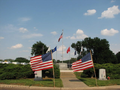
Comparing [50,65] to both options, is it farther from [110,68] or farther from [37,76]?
[110,68]

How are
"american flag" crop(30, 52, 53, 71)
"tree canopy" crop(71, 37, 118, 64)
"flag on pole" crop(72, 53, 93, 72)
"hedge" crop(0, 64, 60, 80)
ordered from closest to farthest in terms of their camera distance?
"american flag" crop(30, 52, 53, 71) → "flag on pole" crop(72, 53, 93, 72) → "hedge" crop(0, 64, 60, 80) → "tree canopy" crop(71, 37, 118, 64)

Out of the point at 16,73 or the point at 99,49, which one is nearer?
the point at 16,73

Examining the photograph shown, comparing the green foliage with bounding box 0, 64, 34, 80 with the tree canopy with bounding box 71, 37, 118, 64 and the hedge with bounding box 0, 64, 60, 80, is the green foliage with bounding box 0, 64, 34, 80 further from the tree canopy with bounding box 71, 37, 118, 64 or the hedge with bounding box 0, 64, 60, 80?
the tree canopy with bounding box 71, 37, 118, 64

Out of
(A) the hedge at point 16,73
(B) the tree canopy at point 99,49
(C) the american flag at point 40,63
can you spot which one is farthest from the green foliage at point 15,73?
(B) the tree canopy at point 99,49

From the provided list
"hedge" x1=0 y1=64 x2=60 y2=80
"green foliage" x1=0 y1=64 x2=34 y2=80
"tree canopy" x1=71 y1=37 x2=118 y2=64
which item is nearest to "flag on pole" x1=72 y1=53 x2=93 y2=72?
"hedge" x1=0 y1=64 x2=60 y2=80

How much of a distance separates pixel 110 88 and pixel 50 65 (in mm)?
4897

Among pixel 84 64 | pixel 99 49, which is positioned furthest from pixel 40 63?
pixel 99 49

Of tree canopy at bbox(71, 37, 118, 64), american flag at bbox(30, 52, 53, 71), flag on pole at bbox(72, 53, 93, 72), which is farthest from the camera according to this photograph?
tree canopy at bbox(71, 37, 118, 64)

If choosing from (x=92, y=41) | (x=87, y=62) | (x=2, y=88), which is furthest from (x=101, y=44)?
(x=2, y=88)

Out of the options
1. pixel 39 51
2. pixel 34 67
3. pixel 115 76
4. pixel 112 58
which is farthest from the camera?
pixel 39 51

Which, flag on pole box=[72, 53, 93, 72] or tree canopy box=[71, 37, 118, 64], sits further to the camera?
tree canopy box=[71, 37, 118, 64]

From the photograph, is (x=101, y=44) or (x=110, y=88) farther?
(x=101, y=44)

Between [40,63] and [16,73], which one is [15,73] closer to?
[16,73]

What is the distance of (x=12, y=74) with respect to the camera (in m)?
13.1
